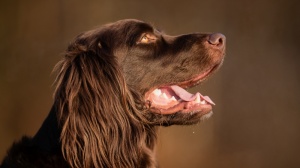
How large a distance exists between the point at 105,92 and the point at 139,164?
1.39ft

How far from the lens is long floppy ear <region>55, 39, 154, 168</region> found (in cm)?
265

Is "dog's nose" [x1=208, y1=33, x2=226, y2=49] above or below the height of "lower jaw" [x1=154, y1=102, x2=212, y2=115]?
above

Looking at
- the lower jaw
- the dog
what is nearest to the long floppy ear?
the dog

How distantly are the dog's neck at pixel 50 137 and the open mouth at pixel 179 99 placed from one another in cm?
55

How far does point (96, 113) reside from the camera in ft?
8.94

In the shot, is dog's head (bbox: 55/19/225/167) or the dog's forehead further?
the dog's forehead

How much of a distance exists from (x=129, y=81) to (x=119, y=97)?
7.1 inches

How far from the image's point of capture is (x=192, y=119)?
2945 millimetres

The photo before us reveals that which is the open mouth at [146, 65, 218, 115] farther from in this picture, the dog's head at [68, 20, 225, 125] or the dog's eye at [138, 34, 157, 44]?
the dog's eye at [138, 34, 157, 44]

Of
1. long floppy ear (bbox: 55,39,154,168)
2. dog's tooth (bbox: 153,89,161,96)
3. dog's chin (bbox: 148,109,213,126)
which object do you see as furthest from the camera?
dog's tooth (bbox: 153,89,161,96)

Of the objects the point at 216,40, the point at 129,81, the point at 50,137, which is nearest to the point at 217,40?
the point at 216,40

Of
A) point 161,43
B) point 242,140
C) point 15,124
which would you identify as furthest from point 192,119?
point 15,124

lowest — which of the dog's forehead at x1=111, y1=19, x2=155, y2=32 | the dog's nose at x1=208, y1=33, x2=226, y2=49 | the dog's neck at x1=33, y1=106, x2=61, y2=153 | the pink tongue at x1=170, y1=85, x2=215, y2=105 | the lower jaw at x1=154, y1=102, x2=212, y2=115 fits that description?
the dog's neck at x1=33, y1=106, x2=61, y2=153

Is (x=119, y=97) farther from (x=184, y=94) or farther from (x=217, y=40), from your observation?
(x=217, y=40)
